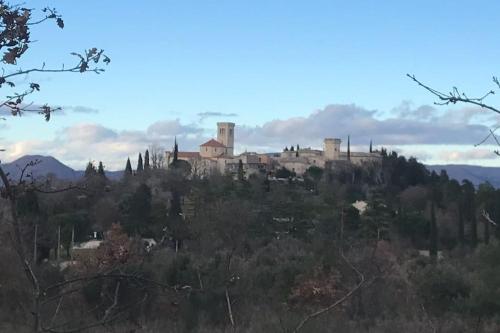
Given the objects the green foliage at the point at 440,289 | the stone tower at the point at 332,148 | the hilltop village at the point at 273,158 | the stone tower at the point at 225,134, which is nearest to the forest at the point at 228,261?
the green foliage at the point at 440,289

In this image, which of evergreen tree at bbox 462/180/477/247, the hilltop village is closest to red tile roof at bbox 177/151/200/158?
the hilltop village

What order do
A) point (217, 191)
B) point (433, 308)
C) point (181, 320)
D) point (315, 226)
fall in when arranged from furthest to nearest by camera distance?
1. point (217, 191)
2. point (315, 226)
3. point (433, 308)
4. point (181, 320)

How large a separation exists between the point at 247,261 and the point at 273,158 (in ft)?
348

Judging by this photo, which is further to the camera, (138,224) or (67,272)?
(138,224)

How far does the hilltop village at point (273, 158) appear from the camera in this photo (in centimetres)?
12131

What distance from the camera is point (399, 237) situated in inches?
2093

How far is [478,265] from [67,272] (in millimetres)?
12265

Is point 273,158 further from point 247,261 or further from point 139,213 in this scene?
point 247,261

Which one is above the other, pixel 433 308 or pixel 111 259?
pixel 111 259

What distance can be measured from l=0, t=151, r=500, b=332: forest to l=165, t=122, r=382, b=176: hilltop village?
2805cm

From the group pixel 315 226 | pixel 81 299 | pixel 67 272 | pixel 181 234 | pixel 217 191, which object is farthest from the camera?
pixel 217 191

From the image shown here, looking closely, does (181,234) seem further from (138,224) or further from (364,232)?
(364,232)

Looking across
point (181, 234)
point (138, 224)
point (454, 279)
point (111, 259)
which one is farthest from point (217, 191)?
point (111, 259)

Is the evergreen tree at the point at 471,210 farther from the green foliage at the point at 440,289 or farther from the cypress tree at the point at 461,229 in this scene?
the green foliage at the point at 440,289
